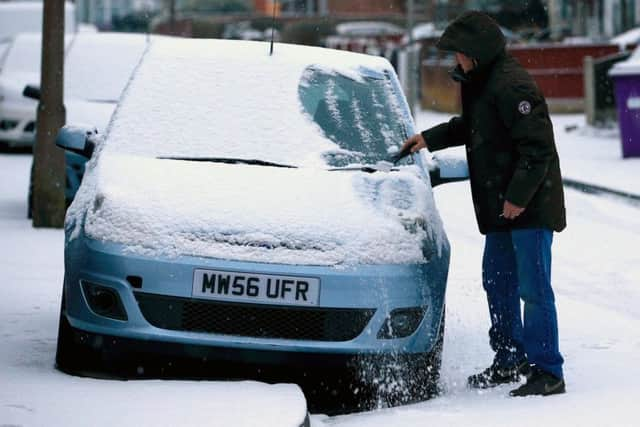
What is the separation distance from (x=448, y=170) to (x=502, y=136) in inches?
28.2

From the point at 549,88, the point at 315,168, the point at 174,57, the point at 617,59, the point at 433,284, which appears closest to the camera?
the point at 433,284

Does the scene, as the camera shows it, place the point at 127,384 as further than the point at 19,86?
No

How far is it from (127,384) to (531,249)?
1.76m

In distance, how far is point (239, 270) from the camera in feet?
18.6

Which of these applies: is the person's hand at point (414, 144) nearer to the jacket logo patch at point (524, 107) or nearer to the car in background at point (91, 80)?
the jacket logo patch at point (524, 107)

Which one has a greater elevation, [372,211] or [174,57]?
[174,57]

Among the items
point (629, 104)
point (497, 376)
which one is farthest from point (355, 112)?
point (629, 104)

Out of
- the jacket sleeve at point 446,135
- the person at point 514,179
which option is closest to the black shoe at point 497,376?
the person at point 514,179

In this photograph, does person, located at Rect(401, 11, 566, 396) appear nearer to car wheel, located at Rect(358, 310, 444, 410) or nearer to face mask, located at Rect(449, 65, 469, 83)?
face mask, located at Rect(449, 65, 469, 83)

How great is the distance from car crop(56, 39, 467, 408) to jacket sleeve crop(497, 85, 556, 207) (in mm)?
A: 438

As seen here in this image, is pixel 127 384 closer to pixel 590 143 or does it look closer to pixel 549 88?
pixel 590 143

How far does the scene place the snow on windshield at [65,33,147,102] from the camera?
1426cm

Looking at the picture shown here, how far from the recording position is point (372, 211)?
6.08 metres

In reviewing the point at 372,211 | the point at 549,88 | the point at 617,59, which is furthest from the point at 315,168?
the point at 549,88
